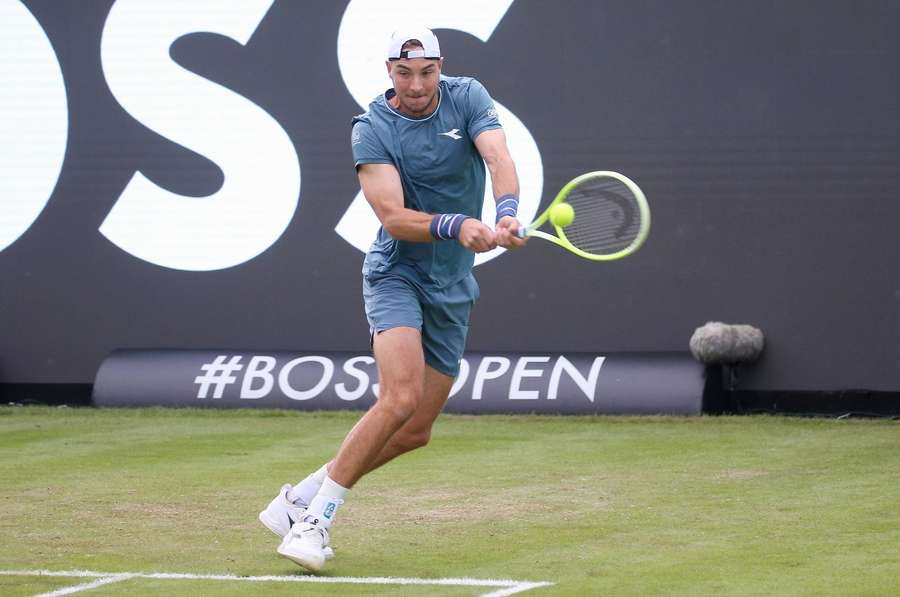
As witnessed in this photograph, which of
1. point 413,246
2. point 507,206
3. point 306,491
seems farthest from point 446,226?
point 306,491

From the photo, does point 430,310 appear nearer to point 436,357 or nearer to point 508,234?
point 436,357

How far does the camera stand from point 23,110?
448 inches

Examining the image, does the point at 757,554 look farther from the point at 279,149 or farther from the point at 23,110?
the point at 23,110

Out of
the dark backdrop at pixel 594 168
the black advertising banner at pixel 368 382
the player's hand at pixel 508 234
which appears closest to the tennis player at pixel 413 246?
the player's hand at pixel 508 234

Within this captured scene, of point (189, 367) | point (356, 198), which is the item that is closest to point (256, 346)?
point (189, 367)

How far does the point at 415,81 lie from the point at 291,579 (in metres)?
1.78

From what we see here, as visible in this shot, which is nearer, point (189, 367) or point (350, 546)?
point (350, 546)

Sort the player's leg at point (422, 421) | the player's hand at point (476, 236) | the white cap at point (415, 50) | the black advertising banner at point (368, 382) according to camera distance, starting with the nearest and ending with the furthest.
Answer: the player's hand at point (476, 236), the white cap at point (415, 50), the player's leg at point (422, 421), the black advertising banner at point (368, 382)

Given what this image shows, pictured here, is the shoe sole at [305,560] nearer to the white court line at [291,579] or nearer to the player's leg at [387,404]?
the white court line at [291,579]

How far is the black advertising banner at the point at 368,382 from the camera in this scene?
390 inches

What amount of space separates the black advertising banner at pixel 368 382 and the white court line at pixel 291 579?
5234 mm

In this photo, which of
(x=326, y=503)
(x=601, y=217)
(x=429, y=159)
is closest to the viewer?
(x=326, y=503)

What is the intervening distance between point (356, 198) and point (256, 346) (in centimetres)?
134

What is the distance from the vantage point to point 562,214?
202 inches
